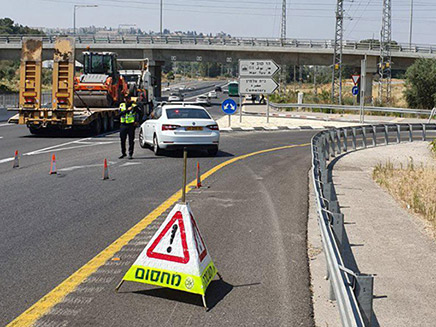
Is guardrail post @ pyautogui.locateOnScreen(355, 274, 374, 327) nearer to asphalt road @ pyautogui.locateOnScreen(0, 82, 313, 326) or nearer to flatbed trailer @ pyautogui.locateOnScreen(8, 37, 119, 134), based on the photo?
asphalt road @ pyautogui.locateOnScreen(0, 82, 313, 326)

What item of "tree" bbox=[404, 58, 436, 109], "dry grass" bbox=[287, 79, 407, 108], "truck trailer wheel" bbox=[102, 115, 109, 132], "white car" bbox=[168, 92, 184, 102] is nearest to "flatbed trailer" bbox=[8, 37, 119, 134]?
"truck trailer wheel" bbox=[102, 115, 109, 132]

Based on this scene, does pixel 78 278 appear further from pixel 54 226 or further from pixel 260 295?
pixel 54 226

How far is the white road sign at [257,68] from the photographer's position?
1497 inches

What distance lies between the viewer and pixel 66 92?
27.4 metres

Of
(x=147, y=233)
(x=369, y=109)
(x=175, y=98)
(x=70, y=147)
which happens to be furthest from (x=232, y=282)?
(x=175, y=98)

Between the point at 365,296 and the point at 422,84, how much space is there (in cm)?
6278

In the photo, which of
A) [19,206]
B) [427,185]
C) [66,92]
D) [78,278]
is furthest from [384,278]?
[66,92]

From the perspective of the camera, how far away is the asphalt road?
6.27 m

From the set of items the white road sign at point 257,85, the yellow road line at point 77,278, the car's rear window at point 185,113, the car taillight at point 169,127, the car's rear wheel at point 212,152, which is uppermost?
the white road sign at point 257,85

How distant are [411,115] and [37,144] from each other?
33.3 m

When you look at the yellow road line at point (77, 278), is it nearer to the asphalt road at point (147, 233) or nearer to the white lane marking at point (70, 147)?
the asphalt road at point (147, 233)

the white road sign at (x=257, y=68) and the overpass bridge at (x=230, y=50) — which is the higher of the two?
the overpass bridge at (x=230, y=50)

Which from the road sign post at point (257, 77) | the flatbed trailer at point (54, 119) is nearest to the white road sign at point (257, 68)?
the road sign post at point (257, 77)

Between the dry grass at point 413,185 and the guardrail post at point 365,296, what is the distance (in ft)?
17.4
